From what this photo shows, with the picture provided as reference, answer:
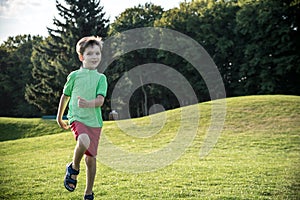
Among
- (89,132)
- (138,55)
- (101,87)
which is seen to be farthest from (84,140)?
(138,55)

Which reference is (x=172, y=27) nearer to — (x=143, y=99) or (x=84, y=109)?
(x=143, y=99)

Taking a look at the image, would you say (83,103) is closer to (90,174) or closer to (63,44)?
(90,174)

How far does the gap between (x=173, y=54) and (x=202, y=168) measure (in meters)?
34.9

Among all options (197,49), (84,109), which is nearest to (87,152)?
(84,109)

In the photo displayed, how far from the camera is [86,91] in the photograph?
4.38 metres

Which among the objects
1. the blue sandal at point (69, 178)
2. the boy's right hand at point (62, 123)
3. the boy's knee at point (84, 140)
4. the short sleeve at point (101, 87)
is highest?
the short sleeve at point (101, 87)

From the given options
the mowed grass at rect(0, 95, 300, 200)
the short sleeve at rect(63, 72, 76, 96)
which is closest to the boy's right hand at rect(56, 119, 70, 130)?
the short sleeve at rect(63, 72, 76, 96)

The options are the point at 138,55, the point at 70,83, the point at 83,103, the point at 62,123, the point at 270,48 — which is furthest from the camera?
the point at 138,55

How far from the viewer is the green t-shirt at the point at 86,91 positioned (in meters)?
4.35

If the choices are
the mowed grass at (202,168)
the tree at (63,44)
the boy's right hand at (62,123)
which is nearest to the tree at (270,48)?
the tree at (63,44)

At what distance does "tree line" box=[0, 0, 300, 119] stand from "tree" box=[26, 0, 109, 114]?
8cm

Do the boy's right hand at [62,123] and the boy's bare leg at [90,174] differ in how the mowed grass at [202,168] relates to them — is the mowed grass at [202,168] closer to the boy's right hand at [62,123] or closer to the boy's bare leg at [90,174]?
the boy's bare leg at [90,174]

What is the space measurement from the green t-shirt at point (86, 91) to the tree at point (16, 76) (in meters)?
45.8

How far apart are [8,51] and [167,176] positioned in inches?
1714
